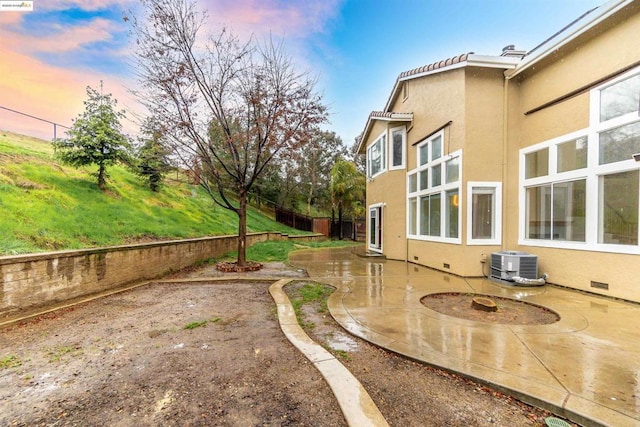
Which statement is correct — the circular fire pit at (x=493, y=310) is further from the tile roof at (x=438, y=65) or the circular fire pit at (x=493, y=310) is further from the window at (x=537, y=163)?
the tile roof at (x=438, y=65)

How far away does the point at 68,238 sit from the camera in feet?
20.7

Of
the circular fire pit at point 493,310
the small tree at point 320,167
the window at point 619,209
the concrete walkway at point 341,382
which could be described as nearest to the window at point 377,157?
the window at point 619,209

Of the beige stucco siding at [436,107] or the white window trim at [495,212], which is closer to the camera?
the white window trim at [495,212]

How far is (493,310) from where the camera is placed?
4.89 metres

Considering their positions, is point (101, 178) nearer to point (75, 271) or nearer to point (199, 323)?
point (75, 271)

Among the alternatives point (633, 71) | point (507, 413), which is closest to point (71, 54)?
point (507, 413)

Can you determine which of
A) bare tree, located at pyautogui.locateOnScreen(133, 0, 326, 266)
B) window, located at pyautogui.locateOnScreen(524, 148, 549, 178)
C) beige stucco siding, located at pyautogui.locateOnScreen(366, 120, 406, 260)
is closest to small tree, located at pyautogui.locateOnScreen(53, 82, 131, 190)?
bare tree, located at pyautogui.locateOnScreen(133, 0, 326, 266)

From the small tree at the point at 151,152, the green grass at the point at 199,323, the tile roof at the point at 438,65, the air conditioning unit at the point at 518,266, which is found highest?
the tile roof at the point at 438,65

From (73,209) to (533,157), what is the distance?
12709 millimetres

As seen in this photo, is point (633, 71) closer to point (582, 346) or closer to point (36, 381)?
point (582, 346)

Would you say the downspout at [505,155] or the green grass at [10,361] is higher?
the downspout at [505,155]

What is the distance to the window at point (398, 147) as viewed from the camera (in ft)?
36.9

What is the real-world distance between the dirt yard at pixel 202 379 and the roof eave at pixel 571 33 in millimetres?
7605

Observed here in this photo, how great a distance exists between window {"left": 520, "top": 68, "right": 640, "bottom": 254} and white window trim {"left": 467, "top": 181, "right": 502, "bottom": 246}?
81 centimetres
